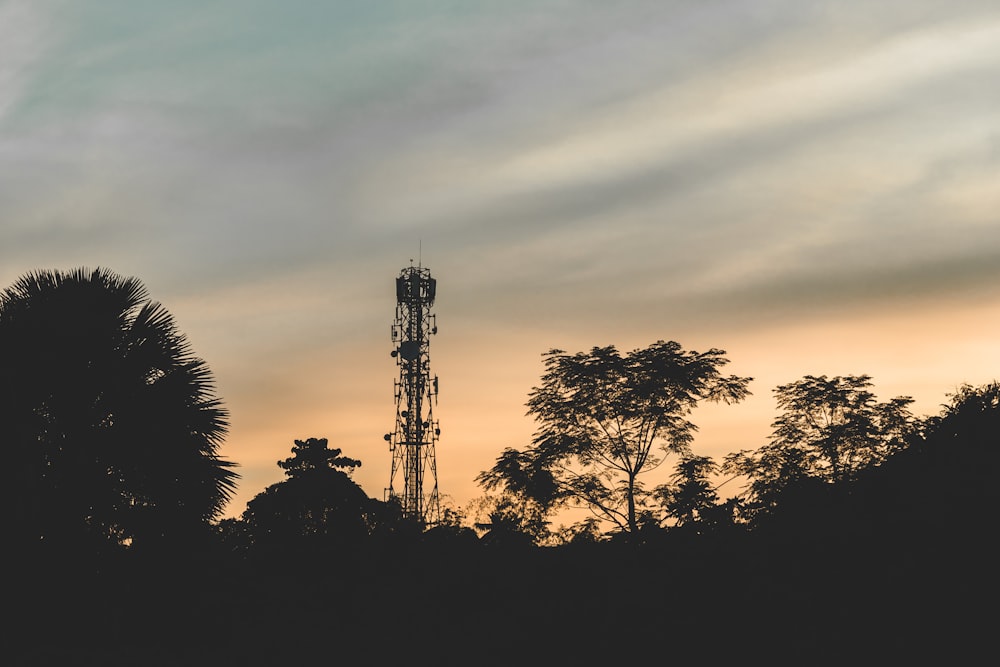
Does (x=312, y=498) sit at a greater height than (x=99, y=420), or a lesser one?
greater

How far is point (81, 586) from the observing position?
2086 centimetres

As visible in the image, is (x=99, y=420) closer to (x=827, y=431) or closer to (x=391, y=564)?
(x=391, y=564)

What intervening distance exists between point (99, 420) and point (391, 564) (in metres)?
7.98

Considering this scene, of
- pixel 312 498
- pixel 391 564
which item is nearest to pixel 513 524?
pixel 391 564

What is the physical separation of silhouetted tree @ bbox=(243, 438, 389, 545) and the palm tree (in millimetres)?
31948

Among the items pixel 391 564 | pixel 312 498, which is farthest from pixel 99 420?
pixel 312 498

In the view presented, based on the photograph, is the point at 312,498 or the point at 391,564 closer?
the point at 391,564

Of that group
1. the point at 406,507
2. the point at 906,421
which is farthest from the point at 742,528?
the point at 406,507

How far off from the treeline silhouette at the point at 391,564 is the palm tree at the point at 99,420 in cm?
4

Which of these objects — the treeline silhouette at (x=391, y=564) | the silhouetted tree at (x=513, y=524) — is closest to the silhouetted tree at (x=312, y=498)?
the silhouetted tree at (x=513, y=524)

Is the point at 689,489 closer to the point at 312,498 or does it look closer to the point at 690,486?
the point at 690,486

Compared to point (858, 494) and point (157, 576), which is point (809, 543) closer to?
point (858, 494)

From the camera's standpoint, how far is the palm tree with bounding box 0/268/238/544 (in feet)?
70.7

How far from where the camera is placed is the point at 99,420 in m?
22.7
